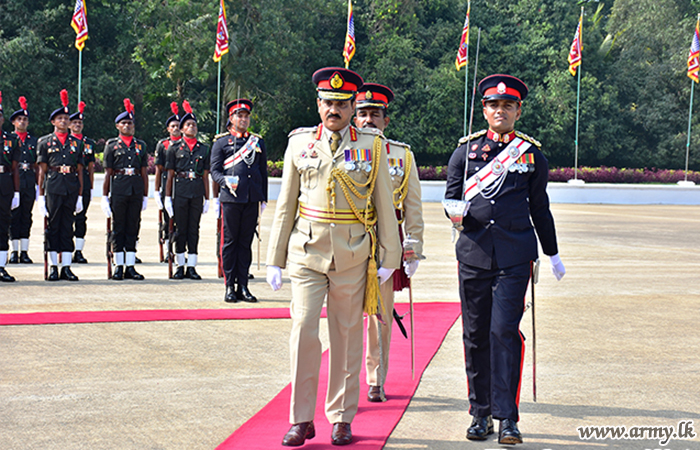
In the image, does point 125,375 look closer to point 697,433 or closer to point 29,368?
point 29,368

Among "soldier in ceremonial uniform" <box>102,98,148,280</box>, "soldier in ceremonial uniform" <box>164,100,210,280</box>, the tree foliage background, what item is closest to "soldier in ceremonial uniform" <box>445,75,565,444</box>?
"soldier in ceremonial uniform" <box>164,100,210,280</box>

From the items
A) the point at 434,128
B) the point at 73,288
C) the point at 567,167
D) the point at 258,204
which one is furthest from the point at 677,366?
the point at 567,167

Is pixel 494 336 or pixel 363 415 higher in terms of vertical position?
pixel 494 336

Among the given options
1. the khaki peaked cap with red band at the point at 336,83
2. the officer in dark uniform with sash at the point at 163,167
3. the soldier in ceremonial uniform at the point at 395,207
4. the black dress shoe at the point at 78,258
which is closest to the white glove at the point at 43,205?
the officer in dark uniform with sash at the point at 163,167

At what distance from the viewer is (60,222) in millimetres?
9953

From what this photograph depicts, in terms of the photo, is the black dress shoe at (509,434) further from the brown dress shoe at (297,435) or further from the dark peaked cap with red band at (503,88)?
the dark peaked cap with red band at (503,88)

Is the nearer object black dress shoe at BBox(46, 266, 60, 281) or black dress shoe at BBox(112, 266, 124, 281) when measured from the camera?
black dress shoe at BBox(46, 266, 60, 281)

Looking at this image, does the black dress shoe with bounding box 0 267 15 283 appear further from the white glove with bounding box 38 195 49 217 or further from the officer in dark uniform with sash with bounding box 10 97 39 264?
the officer in dark uniform with sash with bounding box 10 97 39 264

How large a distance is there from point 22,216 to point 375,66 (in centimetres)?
2634

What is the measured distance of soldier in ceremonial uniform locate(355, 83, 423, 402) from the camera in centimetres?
501

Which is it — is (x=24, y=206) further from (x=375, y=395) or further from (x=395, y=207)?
(x=375, y=395)

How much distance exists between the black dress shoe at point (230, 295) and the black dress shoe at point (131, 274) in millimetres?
1994

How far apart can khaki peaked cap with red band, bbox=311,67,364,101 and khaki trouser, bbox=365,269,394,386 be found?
1438mm

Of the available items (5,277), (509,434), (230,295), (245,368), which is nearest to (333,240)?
(509,434)
